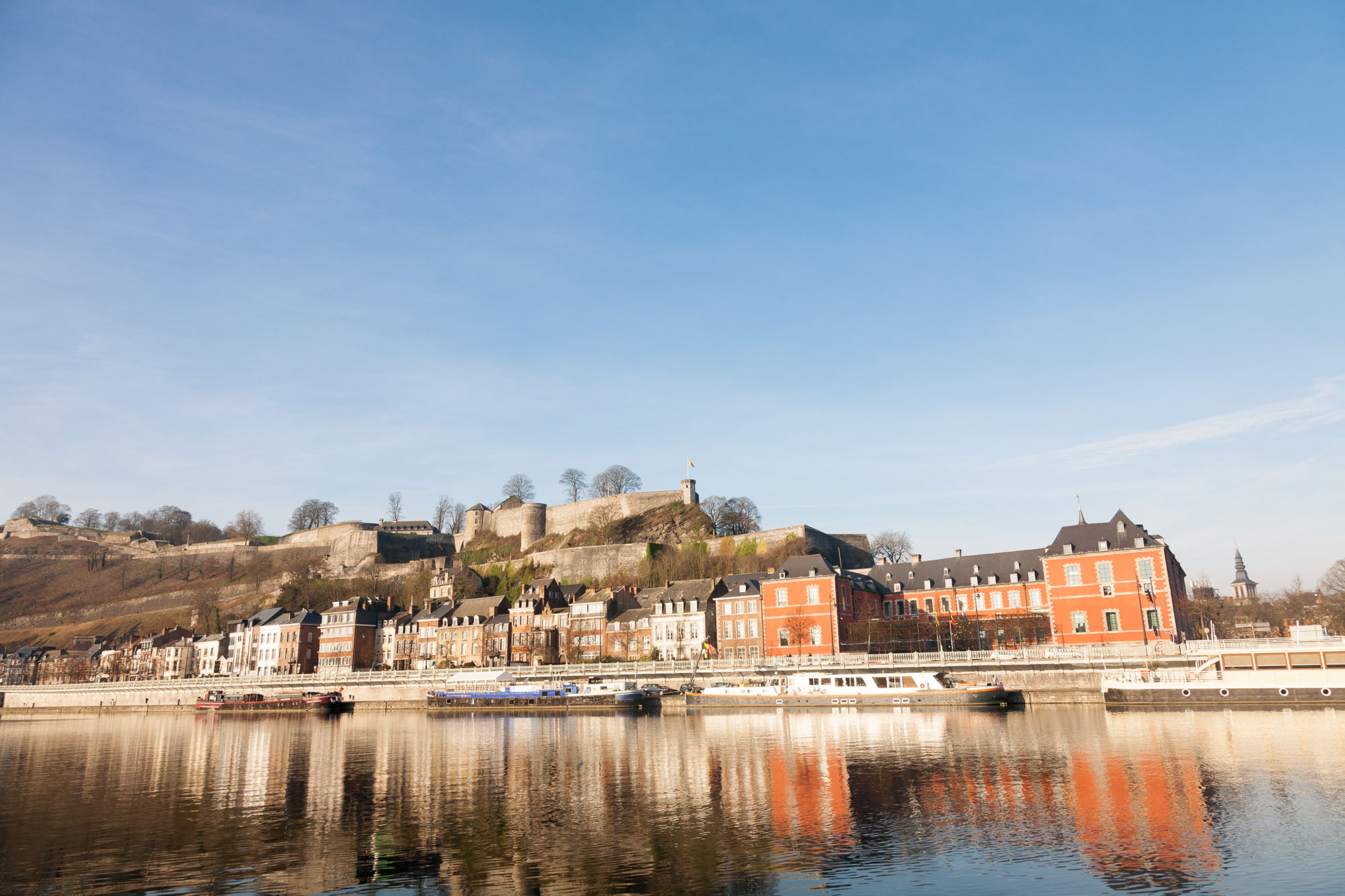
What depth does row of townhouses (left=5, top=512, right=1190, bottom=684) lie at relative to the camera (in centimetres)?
5950

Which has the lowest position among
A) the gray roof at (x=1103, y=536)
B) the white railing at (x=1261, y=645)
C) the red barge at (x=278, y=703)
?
the red barge at (x=278, y=703)

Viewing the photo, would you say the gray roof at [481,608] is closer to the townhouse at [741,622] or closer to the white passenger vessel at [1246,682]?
the townhouse at [741,622]

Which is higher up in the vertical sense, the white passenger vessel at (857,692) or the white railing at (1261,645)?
the white railing at (1261,645)

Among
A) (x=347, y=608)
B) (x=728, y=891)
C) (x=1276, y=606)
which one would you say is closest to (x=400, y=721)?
(x=347, y=608)

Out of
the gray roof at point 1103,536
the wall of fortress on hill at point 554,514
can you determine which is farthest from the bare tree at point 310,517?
the gray roof at point 1103,536

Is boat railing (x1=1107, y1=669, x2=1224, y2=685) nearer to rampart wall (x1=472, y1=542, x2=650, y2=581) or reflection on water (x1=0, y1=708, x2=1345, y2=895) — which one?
reflection on water (x1=0, y1=708, x2=1345, y2=895)

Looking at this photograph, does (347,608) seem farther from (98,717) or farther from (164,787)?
(164,787)

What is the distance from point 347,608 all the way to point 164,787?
70346 millimetres

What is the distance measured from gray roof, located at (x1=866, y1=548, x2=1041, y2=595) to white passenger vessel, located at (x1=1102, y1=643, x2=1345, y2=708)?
69.4 feet

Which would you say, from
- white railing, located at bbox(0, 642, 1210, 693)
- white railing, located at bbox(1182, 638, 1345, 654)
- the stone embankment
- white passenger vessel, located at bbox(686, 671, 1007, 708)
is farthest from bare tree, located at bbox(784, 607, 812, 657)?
white railing, located at bbox(1182, 638, 1345, 654)

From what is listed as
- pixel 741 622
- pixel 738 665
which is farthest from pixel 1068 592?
pixel 741 622

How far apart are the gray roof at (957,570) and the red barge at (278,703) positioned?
48124mm

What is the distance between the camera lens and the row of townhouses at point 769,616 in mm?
59500

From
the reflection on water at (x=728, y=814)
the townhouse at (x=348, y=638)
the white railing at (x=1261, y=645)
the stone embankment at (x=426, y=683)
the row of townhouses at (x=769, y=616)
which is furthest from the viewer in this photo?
the townhouse at (x=348, y=638)
